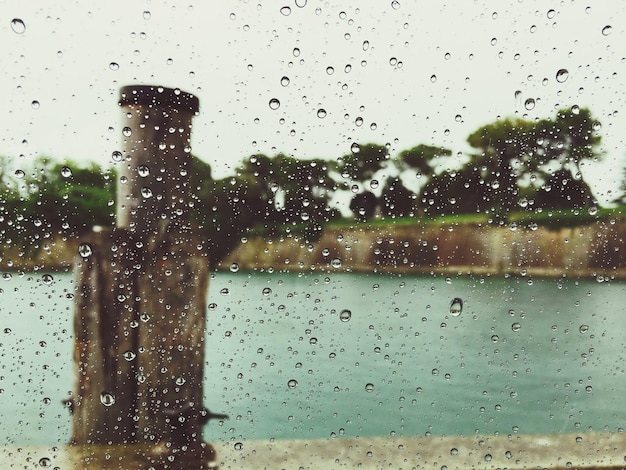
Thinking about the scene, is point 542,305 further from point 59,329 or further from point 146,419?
point 59,329

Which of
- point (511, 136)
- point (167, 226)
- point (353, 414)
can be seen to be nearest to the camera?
point (167, 226)

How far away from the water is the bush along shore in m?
0.03

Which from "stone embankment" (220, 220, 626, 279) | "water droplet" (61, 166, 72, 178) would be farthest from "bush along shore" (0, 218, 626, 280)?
"water droplet" (61, 166, 72, 178)

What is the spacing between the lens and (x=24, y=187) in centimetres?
84

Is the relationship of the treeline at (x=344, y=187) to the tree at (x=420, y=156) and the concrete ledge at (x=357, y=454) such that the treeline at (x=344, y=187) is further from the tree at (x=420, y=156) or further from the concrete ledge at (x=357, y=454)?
the concrete ledge at (x=357, y=454)

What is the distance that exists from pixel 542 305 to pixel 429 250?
295mm

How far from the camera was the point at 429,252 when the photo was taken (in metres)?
1.00

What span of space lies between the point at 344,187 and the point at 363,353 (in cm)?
40

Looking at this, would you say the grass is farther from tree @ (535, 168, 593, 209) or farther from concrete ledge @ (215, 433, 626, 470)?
concrete ledge @ (215, 433, 626, 470)

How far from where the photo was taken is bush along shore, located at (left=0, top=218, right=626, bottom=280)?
0.91 m

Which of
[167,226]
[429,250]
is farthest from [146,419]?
[429,250]

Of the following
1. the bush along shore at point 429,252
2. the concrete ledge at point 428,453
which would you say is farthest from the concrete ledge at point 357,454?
the bush along shore at point 429,252

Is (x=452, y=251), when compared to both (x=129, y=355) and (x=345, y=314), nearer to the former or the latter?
(x=345, y=314)

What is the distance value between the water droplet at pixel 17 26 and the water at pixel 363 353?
40cm
